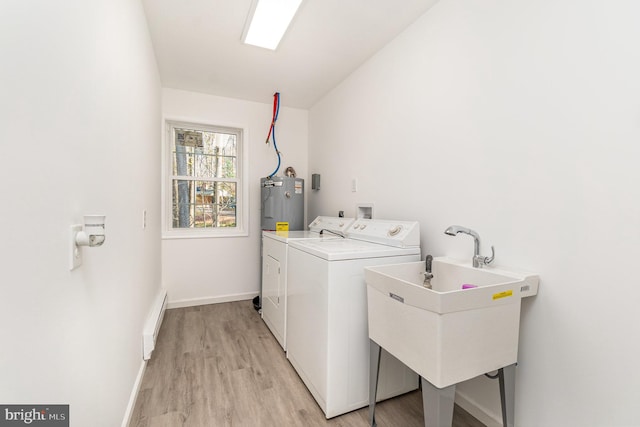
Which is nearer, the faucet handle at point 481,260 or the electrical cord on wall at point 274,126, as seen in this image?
the faucet handle at point 481,260

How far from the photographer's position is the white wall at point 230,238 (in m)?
3.09

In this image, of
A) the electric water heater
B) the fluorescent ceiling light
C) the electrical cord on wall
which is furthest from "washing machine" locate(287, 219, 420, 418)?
the electrical cord on wall

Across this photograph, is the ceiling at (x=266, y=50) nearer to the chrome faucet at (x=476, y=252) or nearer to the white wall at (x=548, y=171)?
the white wall at (x=548, y=171)

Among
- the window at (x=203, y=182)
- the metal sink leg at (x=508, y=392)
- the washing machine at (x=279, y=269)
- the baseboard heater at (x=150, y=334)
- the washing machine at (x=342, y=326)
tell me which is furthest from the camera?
the window at (x=203, y=182)

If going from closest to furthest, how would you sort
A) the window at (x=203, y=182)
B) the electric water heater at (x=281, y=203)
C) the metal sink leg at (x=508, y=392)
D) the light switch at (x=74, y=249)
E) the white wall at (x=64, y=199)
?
1. the white wall at (x=64, y=199)
2. the light switch at (x=74, y=249)
3. the metal sink leg at (x=508, y=392)
4. the electric water heater at (x=281, y=203)
5. the window at (x=203, y=182)

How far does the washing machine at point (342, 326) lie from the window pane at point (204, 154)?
6.88 feet

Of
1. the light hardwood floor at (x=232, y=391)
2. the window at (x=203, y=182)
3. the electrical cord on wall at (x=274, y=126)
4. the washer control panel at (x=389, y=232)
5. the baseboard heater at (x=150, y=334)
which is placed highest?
the electrical cord on wall at (x=274, y=126)

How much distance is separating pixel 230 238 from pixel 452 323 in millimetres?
2769

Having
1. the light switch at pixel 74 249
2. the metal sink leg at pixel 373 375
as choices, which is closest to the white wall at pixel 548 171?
the metal sink leg at pixel 373 375

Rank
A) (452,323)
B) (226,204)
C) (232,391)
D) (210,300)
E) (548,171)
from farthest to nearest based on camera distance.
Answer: (226,204) → (210,300) → (232,391) → (548,171) → (452,323)


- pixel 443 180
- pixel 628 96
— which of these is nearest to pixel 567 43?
pixel 628 96

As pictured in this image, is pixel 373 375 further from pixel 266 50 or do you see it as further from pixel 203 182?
pixel 203 182

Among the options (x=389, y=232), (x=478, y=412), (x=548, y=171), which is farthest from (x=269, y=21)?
(x=478, y=412)

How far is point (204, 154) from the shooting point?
3.34m
